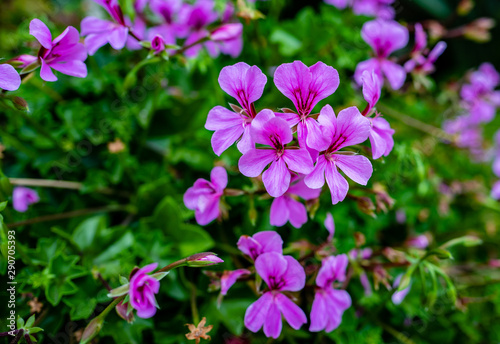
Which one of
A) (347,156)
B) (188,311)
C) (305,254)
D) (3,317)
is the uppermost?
(347,156)

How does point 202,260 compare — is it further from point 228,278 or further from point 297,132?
point 297,132

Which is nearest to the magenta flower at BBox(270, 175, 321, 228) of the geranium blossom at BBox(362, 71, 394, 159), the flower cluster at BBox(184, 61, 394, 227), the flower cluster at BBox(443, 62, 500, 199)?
the flower cluster at BBox(184, 61, 394, 227)

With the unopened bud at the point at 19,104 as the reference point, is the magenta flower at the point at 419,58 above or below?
below

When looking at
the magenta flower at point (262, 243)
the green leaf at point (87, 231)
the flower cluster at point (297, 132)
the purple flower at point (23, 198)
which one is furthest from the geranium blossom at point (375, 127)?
the purple flower at point (23, 198)

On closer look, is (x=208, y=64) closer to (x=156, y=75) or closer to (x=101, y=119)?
(x=156, y=75)

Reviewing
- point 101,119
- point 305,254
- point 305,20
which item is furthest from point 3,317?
point 305,20

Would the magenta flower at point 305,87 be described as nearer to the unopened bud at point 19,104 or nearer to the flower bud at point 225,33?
the flower bud at point 225,33

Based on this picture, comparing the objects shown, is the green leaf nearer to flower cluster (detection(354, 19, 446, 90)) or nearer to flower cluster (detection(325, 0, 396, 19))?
flower cluster (detection(354, 19, 446, 90))
